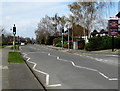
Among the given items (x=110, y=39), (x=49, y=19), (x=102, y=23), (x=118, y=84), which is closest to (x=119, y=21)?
(x=110, y=39)

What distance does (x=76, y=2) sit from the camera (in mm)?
47188

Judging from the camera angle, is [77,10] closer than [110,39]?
No

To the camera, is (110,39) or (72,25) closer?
(110,39)

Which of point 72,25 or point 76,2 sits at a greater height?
point 76,2

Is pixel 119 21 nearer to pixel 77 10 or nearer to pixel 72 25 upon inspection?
pixel 77 10

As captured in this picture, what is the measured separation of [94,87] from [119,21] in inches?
1075

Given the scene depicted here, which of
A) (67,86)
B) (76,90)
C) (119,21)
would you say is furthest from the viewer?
(119,21)

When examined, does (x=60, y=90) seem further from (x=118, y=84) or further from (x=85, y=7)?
(x=85, y=7)

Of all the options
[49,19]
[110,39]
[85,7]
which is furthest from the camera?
[49,19]

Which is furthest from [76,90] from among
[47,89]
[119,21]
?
[119,21]

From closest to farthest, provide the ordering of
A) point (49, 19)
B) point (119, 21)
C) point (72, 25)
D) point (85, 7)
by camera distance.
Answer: point (119, 21)
point (85, 7)
point (72, 25)
point (49, 19)

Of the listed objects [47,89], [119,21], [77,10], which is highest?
[77,10]

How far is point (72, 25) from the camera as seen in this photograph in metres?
51.3

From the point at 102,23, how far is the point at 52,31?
4293cm
